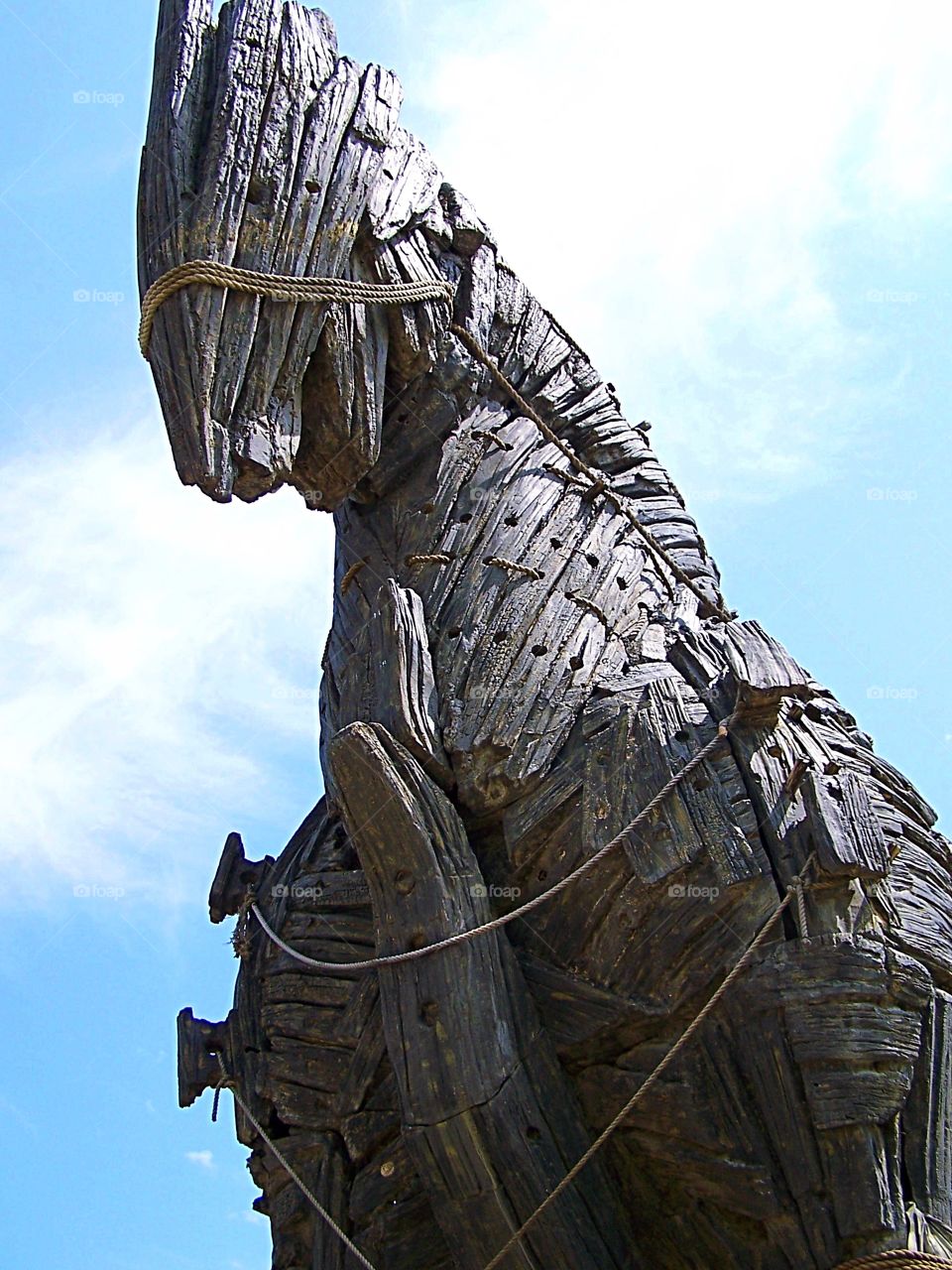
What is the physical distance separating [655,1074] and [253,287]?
7.85 ft

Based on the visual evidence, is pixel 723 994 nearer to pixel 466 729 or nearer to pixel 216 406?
pixel 466 729

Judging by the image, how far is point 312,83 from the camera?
4.94 m

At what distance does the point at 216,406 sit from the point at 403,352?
0.87 meters

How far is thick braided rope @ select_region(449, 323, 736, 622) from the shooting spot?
16.8 ft

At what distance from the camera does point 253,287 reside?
446cm

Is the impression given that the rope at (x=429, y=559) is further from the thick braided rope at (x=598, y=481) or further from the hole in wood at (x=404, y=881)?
the hole in wood at (x=404, y=881)

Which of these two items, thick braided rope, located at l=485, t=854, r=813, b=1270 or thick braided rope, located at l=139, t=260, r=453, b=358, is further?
thick braided rope, located at l=139, t=260, r=453, b=358
